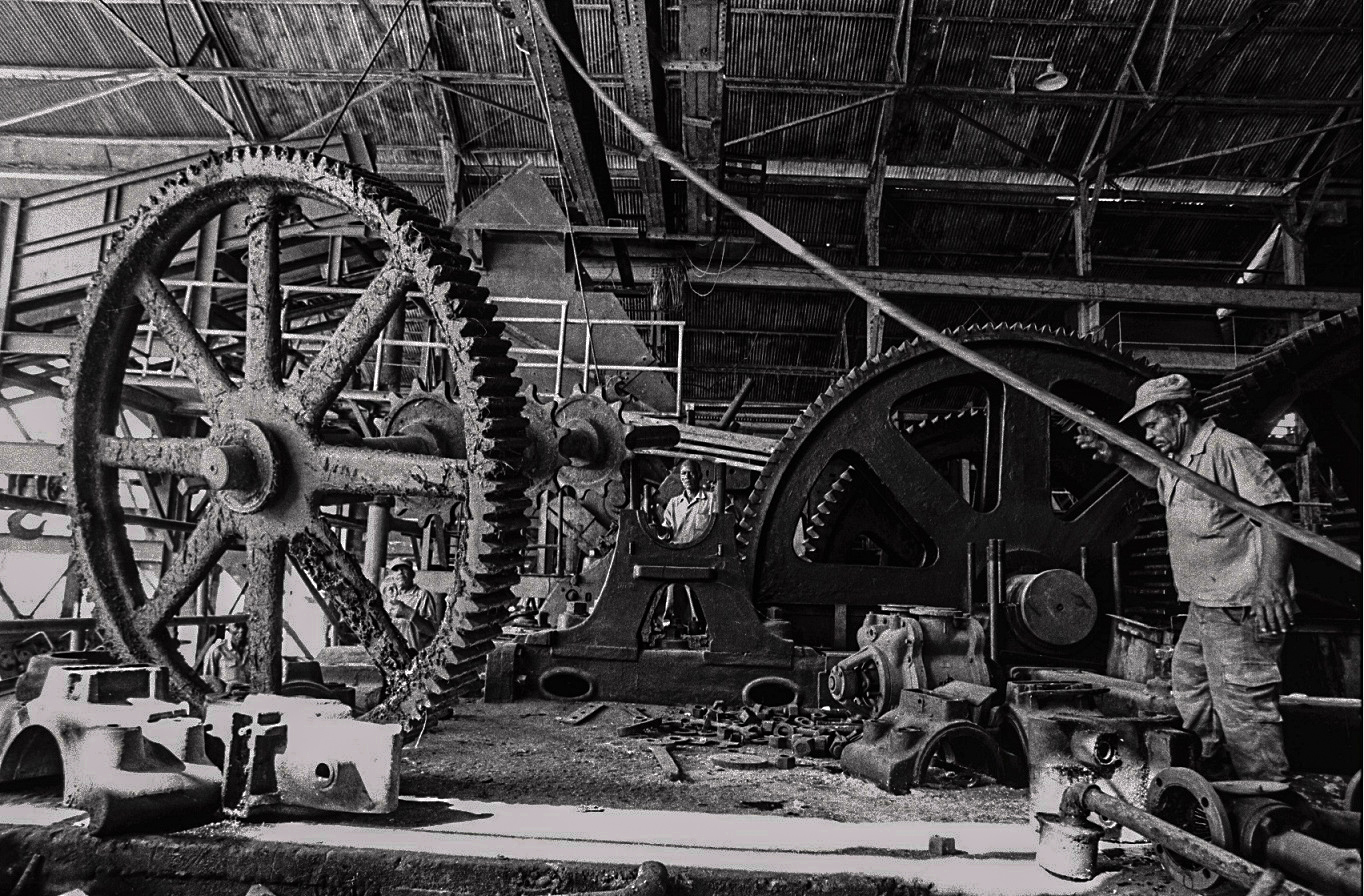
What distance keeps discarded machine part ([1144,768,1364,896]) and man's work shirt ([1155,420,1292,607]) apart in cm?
124

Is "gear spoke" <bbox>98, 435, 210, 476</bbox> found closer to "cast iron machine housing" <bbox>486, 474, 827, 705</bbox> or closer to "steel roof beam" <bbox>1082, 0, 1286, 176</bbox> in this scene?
"cast iron machine housing" <bbox>486, 474, 827, 705</bbox>

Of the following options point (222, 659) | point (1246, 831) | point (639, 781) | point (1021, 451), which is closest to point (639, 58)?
point (1021, 451)

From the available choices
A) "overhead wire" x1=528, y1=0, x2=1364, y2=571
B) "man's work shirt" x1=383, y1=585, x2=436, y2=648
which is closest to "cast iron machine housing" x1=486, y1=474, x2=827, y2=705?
"overhead wire" x1=528, y1=0, x2=1364, y2=571

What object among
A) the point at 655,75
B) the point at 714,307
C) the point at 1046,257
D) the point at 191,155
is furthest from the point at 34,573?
the point at 1046,257

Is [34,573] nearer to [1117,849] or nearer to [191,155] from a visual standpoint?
[191,155]

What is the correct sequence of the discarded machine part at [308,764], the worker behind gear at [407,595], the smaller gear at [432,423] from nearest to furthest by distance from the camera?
1. the discarded machine part at [308,764]
2. the smaller gear at [432,423]
3. the worker behind gear at [407,595]

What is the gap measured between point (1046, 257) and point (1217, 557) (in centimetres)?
1133

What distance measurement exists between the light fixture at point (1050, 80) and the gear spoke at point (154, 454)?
984 centimetres

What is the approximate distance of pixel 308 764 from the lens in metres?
2.11

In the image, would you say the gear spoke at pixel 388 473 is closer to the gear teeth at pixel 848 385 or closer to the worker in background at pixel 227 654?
the gear teeth at pixel 848 385

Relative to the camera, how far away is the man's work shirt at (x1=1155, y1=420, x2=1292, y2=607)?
2875 millimetres

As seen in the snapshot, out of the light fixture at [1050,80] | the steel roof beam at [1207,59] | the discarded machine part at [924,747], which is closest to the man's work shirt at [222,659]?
the discarded machine part at [924,747]

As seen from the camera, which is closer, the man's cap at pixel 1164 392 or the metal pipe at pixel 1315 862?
the metal pipe at pixel 1315 862

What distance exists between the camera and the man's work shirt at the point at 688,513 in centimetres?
710
